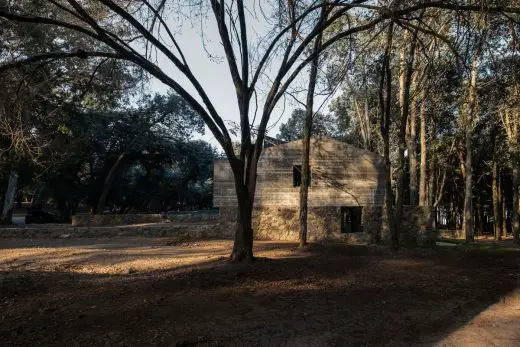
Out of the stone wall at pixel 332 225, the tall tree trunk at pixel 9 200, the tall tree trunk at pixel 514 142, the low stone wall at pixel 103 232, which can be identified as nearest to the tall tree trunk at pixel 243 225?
the stone wall at pixel 332 225

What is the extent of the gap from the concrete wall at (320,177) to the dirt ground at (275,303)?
6.95 meters

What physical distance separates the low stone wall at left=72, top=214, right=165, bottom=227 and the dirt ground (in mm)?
14151

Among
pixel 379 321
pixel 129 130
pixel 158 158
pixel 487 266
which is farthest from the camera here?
pixel 158 158

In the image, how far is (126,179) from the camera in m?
36.1

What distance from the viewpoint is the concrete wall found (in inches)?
699

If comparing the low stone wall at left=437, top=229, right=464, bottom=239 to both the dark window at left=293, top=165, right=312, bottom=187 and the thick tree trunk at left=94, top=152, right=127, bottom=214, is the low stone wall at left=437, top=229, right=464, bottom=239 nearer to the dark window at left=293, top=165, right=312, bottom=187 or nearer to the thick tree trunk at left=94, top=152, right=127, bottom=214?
the dark window at left=293, top=165, right=312, bottom=187

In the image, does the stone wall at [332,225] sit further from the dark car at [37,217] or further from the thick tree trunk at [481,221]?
the thick tree trunk at [481,221]

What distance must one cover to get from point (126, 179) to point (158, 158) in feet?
12.5

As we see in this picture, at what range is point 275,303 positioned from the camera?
6.57 m

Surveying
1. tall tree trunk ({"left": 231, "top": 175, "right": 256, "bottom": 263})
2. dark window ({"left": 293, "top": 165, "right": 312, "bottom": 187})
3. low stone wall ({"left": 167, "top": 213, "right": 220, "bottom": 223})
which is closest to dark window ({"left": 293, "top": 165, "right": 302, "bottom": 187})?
dark window ({"left": 293, "top": 165, "right": 312, "bottom": 187})

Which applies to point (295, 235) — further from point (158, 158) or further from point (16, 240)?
point (158, 158)

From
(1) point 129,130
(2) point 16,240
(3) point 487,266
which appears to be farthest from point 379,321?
(1) point 129,130

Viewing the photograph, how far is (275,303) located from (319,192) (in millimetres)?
11585

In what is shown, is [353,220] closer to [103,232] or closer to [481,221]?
[103,232]
